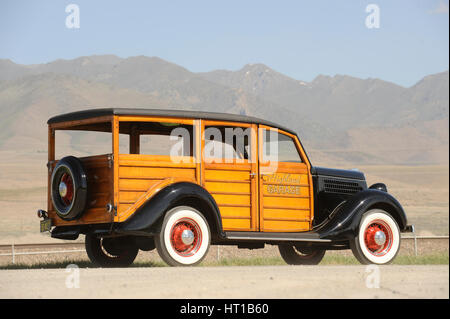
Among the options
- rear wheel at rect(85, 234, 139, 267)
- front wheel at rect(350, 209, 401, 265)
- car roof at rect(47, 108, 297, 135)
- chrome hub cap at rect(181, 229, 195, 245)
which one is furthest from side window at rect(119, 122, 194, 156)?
front wheel at rect(350, 209, 401, 265)

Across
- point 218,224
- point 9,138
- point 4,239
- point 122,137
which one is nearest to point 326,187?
point 218,224

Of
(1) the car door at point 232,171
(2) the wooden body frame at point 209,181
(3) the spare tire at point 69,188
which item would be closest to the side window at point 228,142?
(1) the car door at point 232,171

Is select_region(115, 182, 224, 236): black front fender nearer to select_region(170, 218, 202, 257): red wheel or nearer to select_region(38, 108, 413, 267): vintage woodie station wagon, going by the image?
select_region(38, 108, 413, 267): vintage woodie station wagon

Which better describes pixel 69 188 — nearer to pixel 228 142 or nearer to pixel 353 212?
pixel 228 142

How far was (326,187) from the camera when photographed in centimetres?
1171

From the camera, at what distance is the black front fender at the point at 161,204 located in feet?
30.8

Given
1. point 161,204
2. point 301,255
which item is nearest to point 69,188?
point 161,204

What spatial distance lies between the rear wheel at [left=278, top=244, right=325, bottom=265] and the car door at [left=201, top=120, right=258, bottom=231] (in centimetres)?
265

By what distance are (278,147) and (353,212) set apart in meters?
1.49

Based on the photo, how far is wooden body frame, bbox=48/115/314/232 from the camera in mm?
9586

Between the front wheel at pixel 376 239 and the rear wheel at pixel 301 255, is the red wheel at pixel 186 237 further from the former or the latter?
the rear wheel at pixel 301 255

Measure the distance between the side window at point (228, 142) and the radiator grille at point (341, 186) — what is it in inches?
61.6
